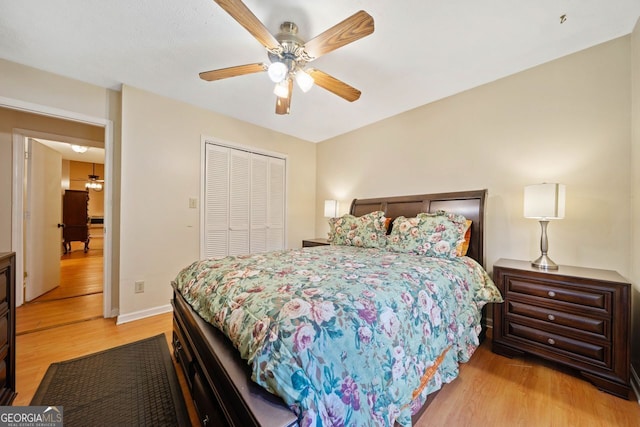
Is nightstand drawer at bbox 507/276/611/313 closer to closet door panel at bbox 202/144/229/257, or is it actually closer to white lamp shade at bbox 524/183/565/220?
white lamp shade at bbox 524/183/565/220

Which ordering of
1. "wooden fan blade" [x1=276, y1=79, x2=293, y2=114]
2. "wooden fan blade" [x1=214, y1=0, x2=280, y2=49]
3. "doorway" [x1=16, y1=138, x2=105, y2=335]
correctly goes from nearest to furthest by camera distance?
1. "wooden fan blade" [x1=214, y1=0, x2=280, y2=49]
2. "wooden fan blade" [x1=276, y1=79, x2=293, y2=114]
3. "doorway" [x1=16, y1=138, x2=105, y2=335]

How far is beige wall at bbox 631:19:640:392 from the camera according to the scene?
1.67 meters

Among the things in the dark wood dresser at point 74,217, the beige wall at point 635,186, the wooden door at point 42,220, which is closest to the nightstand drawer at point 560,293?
the beige wall at point 635,186

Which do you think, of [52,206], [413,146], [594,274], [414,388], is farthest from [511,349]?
[52,206]

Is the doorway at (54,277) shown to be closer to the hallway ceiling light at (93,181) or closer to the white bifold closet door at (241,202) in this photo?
the hallway ceiling light at (93,181)

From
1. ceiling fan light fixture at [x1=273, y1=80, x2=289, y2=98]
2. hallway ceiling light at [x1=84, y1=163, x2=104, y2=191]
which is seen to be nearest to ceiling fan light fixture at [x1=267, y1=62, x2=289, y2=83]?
ceiling fan light fixture at [x1=273, y1=80, x2=289, y2=98]

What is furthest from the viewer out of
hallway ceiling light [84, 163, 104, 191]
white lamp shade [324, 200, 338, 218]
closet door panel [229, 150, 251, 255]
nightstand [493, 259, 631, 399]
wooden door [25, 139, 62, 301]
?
hallway ceiling light [84, 163, 104, 191]

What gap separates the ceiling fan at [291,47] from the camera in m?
1.36

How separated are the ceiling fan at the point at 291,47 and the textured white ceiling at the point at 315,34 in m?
0.19

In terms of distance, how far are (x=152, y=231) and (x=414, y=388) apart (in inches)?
116

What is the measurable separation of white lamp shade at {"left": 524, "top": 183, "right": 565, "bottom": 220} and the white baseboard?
3823 mm

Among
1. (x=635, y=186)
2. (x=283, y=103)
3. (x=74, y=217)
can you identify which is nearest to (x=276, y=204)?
(x=283, y=103)

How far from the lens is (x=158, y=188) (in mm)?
2824

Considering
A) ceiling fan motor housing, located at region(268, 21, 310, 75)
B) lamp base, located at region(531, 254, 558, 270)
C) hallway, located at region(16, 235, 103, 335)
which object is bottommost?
hallway, located at region(16, 235, 103, 335)
